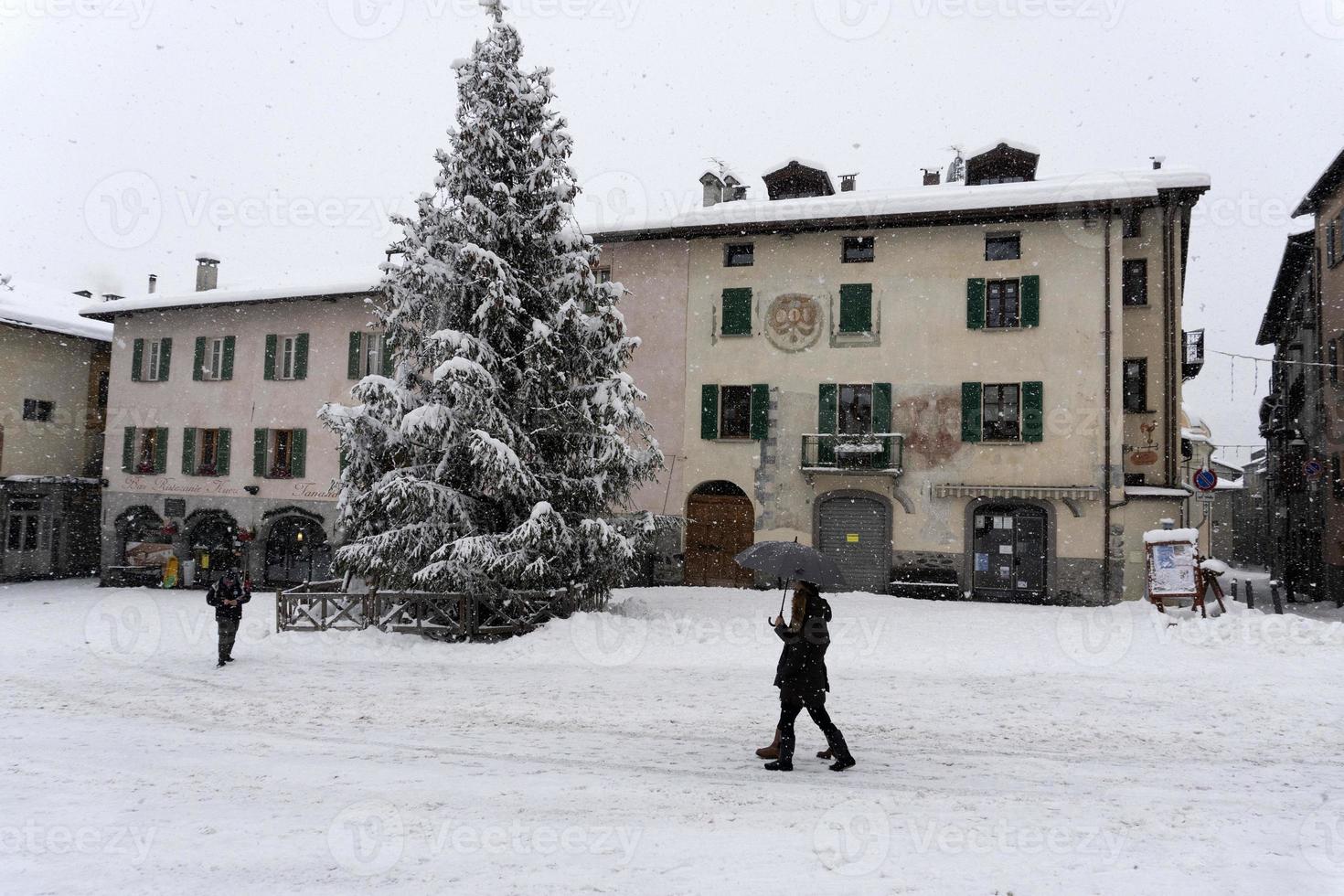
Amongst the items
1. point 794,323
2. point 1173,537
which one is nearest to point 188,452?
point 794,323

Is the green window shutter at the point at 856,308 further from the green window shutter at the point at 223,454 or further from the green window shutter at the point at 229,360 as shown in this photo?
the green window shutter at the point at 223,454

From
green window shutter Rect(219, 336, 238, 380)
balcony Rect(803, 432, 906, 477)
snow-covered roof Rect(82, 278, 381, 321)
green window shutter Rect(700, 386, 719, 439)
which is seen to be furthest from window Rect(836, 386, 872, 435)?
green window shutter Rect(219, 336, 238, 380)

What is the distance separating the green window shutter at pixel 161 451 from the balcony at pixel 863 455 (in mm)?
21473

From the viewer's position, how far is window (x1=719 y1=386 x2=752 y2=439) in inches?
886

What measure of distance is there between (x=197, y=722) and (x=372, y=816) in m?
4.19

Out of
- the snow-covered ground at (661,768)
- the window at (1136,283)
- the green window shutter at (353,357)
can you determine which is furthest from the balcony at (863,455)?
the green window shutter at (353,357)

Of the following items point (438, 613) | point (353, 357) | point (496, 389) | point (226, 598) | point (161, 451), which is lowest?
point (438, 613)

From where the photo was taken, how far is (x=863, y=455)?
20953 mm

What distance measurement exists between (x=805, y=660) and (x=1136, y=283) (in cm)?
1866

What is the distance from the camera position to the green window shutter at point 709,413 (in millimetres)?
22500

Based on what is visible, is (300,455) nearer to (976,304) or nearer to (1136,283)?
(976,304)

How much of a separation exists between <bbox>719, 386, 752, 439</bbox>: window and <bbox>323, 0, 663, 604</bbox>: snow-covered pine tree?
6.86 metres

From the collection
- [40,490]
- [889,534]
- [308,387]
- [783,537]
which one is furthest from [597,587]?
[40,490]

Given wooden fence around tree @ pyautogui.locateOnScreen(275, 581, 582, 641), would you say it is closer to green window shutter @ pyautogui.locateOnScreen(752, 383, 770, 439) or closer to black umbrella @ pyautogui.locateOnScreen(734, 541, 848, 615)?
black umbrella @ pyautogui.locateOnScreen(734, 541, 848, 615)
